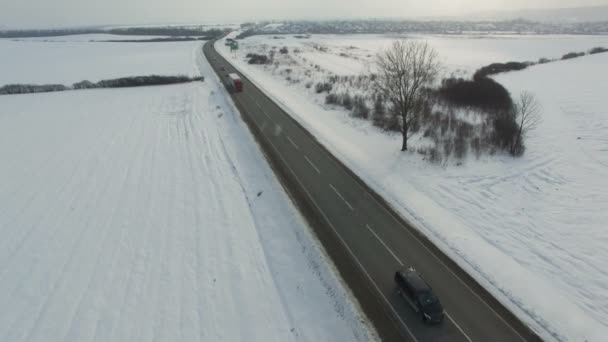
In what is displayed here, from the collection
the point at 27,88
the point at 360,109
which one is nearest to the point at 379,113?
the point at 360,109

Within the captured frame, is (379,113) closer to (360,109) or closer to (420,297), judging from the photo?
(360,109)

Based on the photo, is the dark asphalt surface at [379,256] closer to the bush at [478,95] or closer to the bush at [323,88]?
the bush at [323,88]

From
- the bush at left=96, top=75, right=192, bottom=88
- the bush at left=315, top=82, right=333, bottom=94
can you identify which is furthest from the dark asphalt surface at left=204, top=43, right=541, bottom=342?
the bush at left=96, top=75, right=192, bottom=88

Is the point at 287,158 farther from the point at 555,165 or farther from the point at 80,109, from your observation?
the point at 80,109

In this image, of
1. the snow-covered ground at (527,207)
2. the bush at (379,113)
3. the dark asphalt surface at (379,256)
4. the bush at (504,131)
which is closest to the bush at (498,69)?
the snow-covered ground at (527,207)

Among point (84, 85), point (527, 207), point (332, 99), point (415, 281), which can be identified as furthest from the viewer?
point (84, 85)

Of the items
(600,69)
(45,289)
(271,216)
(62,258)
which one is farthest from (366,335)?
(600,69)
